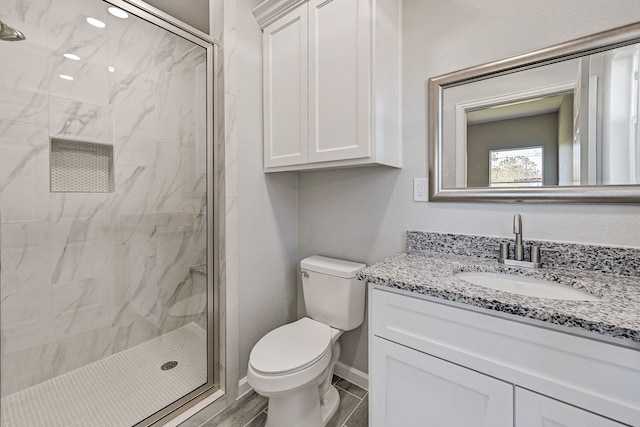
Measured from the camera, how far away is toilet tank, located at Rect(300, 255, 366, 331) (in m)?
1.52

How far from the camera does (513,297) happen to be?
2.59 feet

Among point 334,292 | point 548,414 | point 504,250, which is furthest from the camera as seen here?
point 334,292

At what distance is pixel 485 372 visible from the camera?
81 centimetres

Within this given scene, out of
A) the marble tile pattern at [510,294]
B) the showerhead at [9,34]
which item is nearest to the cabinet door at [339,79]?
the marble tile pattern at [510,294]

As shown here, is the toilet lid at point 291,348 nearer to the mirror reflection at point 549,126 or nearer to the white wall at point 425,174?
the white wall at point 425,174

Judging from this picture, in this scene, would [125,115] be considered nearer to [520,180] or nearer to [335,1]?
[335,1]

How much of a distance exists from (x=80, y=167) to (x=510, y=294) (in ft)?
7.43

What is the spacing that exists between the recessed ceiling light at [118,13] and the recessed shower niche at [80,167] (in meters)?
0.75

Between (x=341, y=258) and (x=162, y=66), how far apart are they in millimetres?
1710

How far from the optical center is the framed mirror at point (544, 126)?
0.99 meters

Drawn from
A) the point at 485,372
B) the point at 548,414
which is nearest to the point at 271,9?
the point at 485,372

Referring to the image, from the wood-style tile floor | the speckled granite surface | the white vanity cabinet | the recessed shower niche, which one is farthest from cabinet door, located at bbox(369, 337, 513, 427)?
the recessed shower niche

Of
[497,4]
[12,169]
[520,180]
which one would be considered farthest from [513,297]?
[12,169]

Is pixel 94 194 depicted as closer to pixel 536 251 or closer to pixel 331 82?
pixel 331 82
